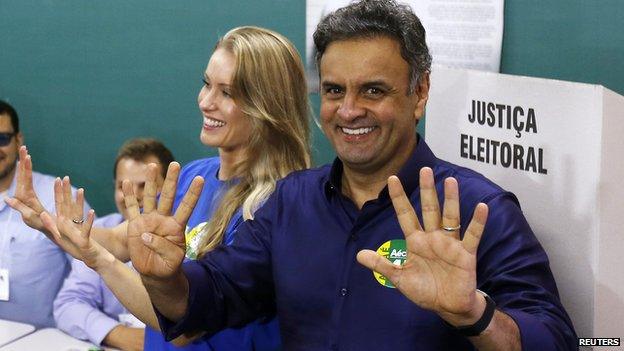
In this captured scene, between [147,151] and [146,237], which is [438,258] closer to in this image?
[146,237]

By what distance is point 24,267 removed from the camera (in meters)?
4.08

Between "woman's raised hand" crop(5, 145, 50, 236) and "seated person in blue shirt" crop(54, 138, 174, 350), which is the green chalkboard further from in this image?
"woman's raised hand" crop(5, 145, 50, 236)

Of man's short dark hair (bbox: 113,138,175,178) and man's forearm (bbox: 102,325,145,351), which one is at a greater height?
man's short dark hair (bbox: 113,138,175,178)

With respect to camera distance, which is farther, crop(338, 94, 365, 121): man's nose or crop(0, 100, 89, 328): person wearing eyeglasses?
crop(0, 100, 89, 328): person wearing eyeglasses

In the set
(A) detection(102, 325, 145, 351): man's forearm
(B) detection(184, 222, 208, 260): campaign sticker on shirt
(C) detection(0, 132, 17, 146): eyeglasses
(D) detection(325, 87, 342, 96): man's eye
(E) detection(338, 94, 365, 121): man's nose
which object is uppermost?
(D) detection(325, 87, 342, 96): man's eye

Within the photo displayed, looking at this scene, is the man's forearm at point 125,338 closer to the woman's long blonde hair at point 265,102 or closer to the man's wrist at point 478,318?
the woman's long blonde hair at point 265,102

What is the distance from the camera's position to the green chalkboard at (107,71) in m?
4.09

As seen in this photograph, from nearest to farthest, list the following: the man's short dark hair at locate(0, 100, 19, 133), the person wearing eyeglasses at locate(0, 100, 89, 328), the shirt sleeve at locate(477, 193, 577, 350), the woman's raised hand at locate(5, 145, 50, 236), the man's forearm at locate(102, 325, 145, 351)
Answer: the shirt sleeve at locate(477, 193, 577, 350)
the woman's raised hand at locate(5, 145, 50, 236)
the man's forearm at locate(102, 325, 145, 351)
the person wearing eyeglasses at locate(0, 100, 89, 328)
the man's short dark hair at locate(0, 100, 19, 133)

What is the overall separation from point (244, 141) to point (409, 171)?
699 millimetres

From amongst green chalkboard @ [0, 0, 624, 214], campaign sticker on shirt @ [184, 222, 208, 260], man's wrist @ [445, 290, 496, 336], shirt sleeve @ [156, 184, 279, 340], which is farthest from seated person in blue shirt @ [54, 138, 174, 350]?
man's wrist @ [445, 290, 496, 336]

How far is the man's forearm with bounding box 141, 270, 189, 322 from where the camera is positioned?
191cm

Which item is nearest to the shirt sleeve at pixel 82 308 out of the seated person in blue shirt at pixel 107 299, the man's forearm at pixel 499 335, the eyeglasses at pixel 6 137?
the seated person in blue shirt at pixel 107 299

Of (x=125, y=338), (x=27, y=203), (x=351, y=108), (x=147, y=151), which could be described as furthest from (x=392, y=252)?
(x=147, y=151)

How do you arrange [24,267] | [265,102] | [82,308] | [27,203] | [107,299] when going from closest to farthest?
[27,203] < [265,102] < [82,308] < [107,299] < [24,267]
